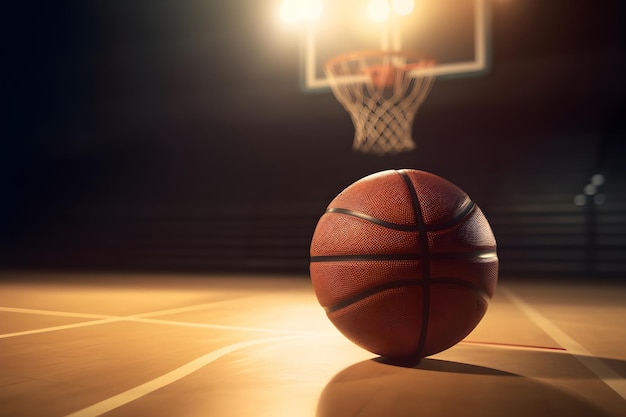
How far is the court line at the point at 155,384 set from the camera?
2082 mm

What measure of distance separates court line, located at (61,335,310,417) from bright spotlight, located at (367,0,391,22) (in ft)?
23.1

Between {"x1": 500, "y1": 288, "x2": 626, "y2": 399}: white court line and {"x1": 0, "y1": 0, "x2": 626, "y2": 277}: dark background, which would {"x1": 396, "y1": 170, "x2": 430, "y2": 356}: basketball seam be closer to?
{"x1": 500, "y1": 288, "x2": 626, "y2": 399}: white court line

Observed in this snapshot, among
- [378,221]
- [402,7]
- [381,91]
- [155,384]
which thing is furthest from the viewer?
[402,7]

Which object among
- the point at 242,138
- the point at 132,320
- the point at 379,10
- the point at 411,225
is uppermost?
the point at 379,10

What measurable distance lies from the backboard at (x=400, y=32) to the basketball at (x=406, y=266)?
6.15m

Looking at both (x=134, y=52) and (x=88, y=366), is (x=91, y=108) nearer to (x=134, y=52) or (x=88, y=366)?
(x=134, y=52)

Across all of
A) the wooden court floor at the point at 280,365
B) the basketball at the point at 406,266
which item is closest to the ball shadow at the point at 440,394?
the wooden court floor at the point at 280,365

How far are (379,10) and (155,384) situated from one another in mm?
7891

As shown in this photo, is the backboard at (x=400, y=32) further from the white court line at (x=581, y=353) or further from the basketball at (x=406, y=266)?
the basketball at (x=406, y=266)

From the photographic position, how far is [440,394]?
2.25 m

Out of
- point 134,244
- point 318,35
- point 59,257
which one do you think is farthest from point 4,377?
point 59,257

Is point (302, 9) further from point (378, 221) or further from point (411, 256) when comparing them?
point (411, 256)

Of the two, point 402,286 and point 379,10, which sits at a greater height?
point 379,10

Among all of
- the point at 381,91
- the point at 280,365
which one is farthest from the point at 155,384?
the point at 381,91
